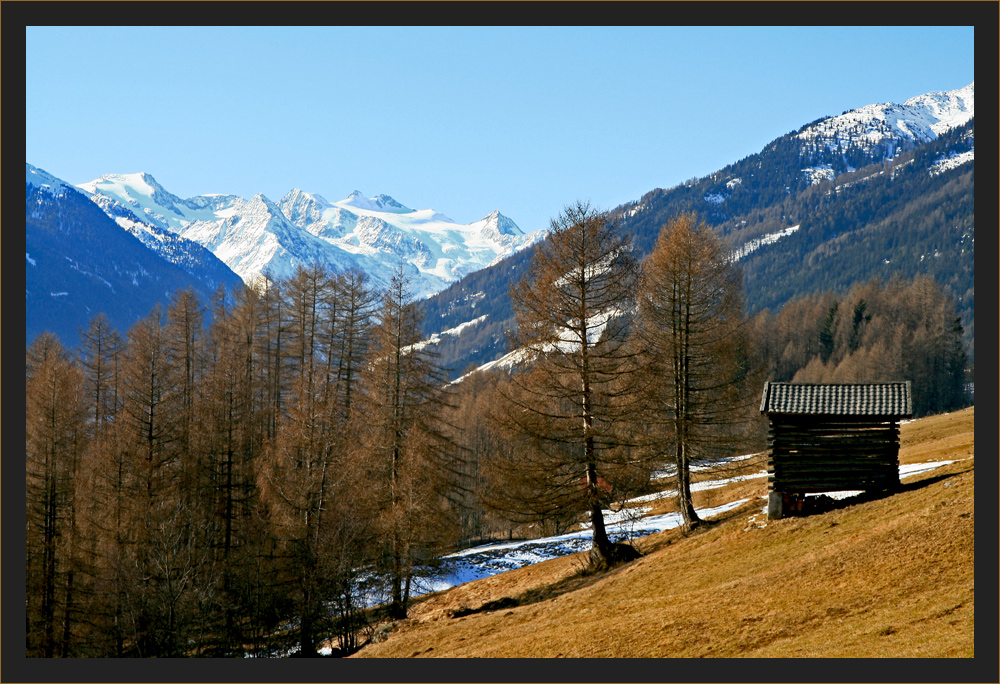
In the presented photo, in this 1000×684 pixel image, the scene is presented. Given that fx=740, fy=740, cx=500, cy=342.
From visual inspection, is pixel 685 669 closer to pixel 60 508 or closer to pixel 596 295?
pixel 596 295

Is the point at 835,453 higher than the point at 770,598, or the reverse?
the point at 835,453

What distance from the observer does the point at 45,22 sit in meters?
12.6

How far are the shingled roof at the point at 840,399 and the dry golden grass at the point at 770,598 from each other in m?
2.43

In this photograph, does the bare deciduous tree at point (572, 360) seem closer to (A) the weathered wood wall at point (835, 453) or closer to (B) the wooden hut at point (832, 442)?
(B) the wooden hut at point (832, 442)

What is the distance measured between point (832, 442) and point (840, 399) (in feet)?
4.33

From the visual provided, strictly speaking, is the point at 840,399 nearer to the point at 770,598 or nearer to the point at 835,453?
the point at 835,453

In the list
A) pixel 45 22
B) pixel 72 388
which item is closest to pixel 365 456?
pixel 72 388

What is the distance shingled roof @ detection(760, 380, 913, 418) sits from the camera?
71.1 ft

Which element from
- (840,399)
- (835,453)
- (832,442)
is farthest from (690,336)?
(835,453)

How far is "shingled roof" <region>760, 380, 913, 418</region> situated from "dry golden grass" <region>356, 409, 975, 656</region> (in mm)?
2428

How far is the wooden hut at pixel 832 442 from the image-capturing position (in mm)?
21984

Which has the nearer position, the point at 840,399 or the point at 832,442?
the point at 832,442

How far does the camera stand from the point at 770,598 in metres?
15.6

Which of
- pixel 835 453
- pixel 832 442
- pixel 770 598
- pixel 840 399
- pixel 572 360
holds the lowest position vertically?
pixel 770 598
